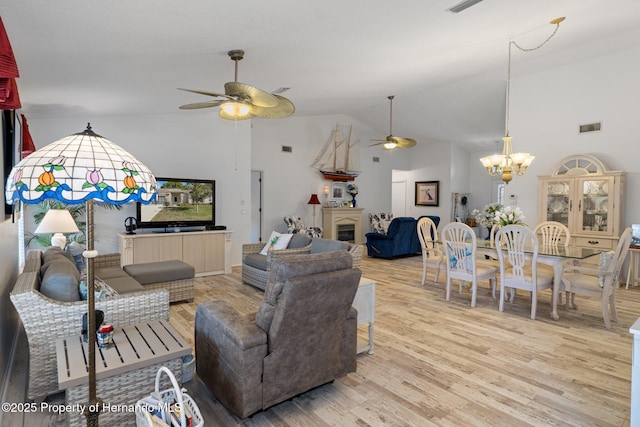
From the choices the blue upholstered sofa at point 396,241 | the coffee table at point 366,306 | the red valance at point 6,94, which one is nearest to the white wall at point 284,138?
the blue upholstered sofa at point 396,241

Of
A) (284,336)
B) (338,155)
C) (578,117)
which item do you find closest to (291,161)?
(338,155)

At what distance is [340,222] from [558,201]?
4717mm

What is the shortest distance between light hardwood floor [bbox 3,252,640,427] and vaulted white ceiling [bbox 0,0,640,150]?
2.45 metres

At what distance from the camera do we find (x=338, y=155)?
8.99m

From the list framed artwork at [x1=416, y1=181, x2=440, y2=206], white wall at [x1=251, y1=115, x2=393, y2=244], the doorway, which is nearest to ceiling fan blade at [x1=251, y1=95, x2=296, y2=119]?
white wall at [x1=251, y1=115, x2=393, y2=244]

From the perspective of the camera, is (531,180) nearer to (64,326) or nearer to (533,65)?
(533,65)

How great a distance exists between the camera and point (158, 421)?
149 centimetres

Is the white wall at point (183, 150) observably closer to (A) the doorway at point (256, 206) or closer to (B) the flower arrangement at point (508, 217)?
(A) the doorway at point (256, 206)

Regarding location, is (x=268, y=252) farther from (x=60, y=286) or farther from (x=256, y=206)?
(x=256, y=206)

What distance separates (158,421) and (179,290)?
2.99m

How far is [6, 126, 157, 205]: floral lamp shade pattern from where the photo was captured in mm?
1111

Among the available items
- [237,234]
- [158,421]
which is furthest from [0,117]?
[237,234]

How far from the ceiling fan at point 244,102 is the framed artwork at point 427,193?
298 inches

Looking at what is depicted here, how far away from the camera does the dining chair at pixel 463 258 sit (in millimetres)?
4254
